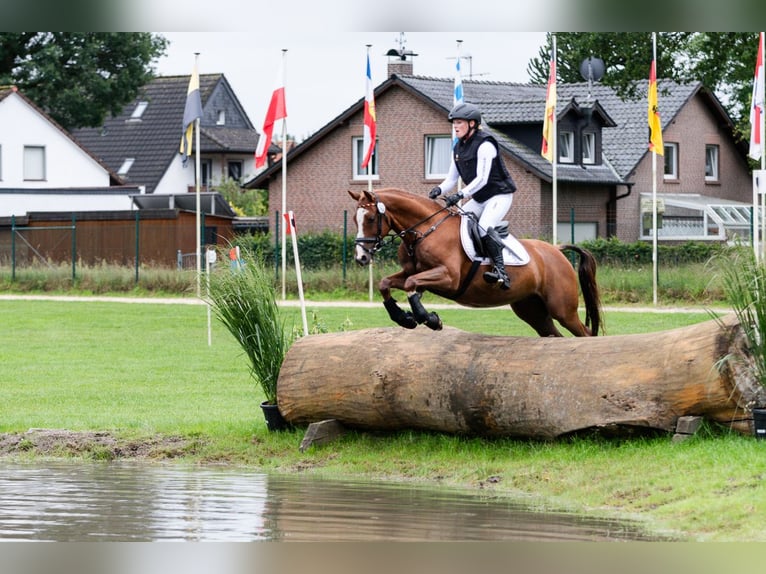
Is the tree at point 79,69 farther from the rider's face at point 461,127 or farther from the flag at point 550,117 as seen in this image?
the rider's face at point 461,127

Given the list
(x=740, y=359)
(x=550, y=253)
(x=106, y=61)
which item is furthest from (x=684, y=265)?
(x=106, y=61)

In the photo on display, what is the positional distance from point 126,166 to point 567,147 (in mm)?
27240

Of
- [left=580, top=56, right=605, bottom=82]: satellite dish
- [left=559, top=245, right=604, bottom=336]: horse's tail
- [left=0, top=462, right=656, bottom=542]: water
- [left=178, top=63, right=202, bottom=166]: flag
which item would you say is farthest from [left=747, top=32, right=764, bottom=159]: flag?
[left=580, top=56, right=605, bottom=82]: satellite dish

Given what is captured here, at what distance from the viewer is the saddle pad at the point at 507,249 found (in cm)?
1224

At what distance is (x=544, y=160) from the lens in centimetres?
4250

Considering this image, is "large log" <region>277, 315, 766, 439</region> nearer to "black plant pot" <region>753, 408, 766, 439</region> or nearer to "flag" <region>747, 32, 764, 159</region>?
"black plant pot" <region>753, 408, 766, 439</region>

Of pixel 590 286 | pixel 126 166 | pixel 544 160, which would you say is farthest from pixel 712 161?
pixel 590 286

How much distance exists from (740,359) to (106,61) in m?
49.1

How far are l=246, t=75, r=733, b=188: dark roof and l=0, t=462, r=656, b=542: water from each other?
30192mm

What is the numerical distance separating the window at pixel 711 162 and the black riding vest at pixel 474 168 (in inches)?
1580

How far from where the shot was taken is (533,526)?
30.1 ft

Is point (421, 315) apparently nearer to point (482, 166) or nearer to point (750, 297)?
point (482, 166)
